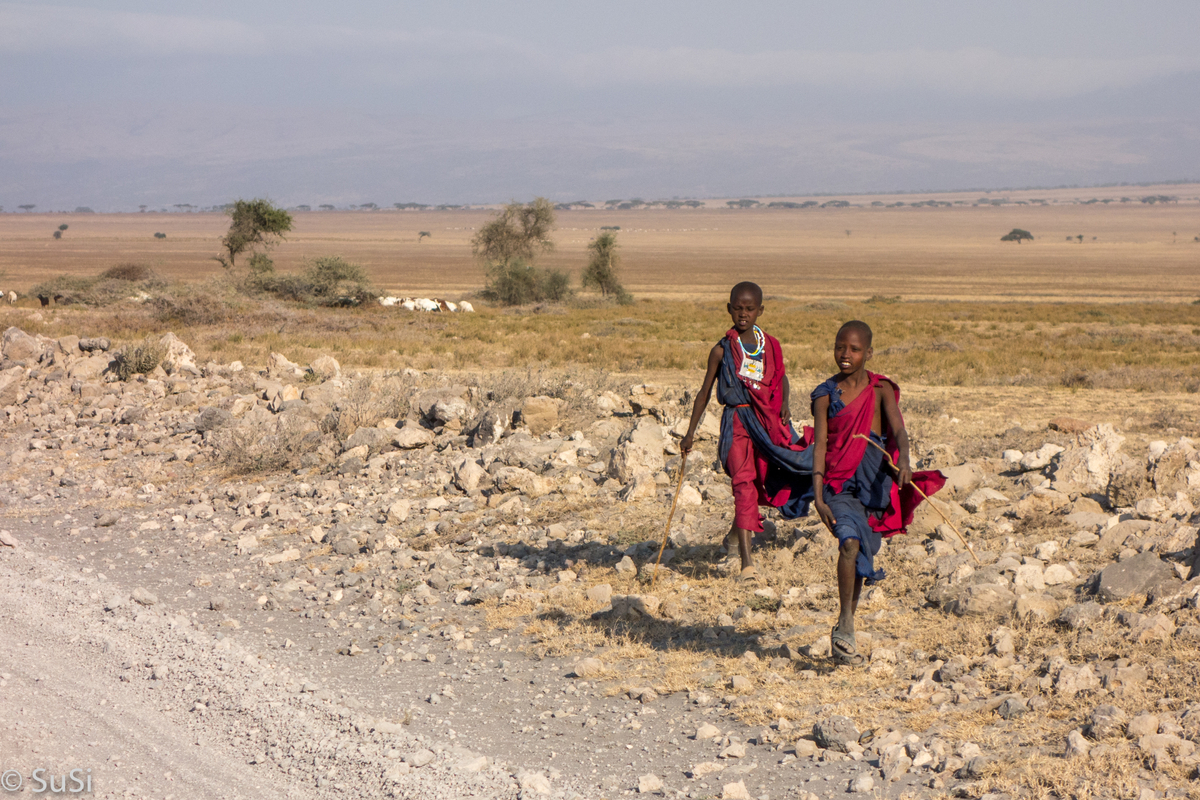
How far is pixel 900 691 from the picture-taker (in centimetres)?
429

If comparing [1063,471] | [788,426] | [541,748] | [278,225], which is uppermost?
[278,225]

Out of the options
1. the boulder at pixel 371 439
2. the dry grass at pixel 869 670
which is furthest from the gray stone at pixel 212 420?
the dry grass at pixel 869 670

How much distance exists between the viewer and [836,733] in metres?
3.83

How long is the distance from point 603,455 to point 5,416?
23.1 ft

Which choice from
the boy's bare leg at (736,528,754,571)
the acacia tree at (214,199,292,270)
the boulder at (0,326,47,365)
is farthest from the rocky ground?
the acacia tree at (214,199,292,270)

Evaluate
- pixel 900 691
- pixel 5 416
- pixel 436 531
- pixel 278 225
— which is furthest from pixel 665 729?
pixel 278 225

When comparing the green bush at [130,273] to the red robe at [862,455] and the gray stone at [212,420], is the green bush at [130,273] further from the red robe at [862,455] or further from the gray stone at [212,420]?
the red robe at [862,455]

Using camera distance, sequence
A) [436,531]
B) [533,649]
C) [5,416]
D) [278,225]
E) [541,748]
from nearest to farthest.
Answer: [541,748] < [533,649] < [436,531] < [5,416] < [278,225]

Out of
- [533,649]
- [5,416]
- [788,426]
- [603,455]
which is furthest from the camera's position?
[5,416]

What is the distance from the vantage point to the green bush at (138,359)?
12273mm

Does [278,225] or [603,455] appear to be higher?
[278,225]

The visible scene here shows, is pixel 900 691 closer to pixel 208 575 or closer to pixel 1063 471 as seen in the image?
pixel 1063 471

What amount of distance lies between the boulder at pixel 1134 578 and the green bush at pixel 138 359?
1108 centimetres

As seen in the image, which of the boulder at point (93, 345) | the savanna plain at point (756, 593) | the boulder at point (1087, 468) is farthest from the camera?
the boulder at point (93, 345)
